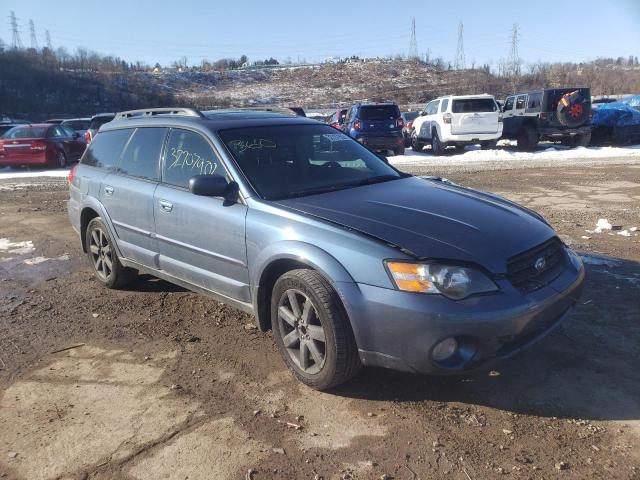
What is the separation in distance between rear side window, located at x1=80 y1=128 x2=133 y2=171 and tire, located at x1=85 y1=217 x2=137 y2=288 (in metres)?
0.56

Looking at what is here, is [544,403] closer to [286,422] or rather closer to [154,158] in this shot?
[286,422]

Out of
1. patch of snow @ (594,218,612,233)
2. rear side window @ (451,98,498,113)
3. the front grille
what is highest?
rear side window @ (451,98,498,113)

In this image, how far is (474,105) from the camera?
1736cm

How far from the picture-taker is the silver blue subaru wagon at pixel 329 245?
2918 mm

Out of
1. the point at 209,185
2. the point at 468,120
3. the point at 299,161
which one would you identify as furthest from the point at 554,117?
Result: the point at 209,185

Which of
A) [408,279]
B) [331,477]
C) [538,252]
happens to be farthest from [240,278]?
[538,252]

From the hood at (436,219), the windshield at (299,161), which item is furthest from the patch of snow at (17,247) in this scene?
the hood at (436,219)

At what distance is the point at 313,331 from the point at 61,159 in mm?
16436

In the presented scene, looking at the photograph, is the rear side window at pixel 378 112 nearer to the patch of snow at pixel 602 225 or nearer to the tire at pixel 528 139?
the tire at pixel 528 139

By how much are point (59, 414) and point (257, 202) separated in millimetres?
1732

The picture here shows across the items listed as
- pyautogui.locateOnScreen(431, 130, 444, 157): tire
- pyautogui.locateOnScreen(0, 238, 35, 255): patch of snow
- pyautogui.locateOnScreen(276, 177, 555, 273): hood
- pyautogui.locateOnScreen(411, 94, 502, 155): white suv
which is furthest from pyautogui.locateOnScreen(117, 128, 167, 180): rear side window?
pyautogui.locateOnScreen(431, 130, 444, 157): tire

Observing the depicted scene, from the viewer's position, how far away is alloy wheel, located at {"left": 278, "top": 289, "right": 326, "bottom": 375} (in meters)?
3.26

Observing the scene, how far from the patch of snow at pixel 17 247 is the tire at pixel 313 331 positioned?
4.92 metres

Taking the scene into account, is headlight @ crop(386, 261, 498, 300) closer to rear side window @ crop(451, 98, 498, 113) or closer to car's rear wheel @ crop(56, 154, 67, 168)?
rear side window @ crop(451, 98, 498, 113)
